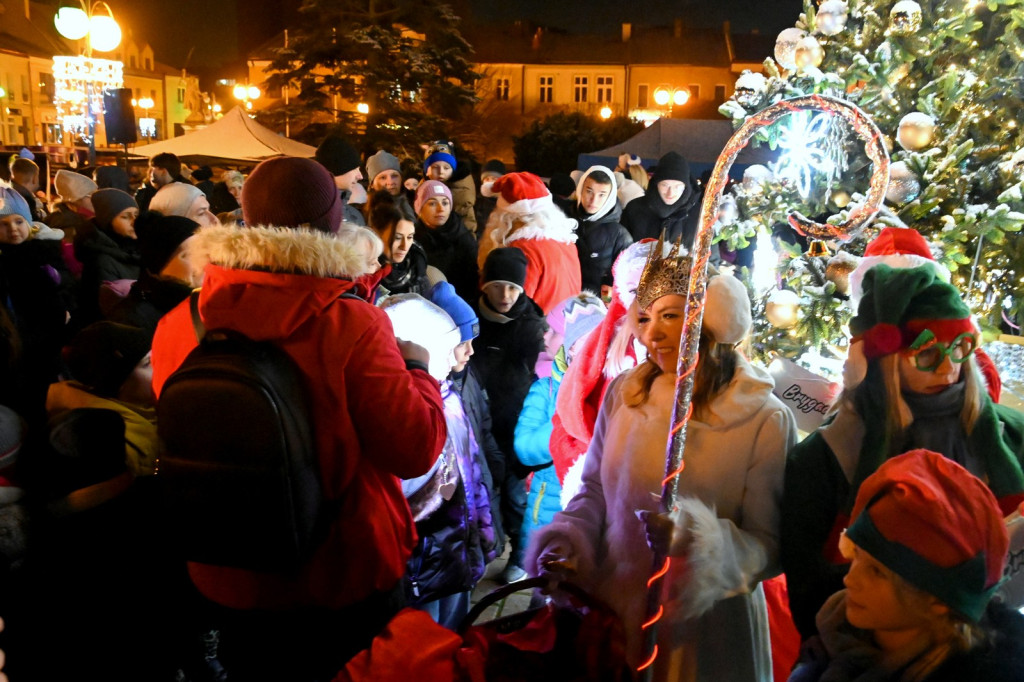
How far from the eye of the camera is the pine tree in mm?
23938

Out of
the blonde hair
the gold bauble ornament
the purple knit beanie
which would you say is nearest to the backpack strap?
the purple knit beanie

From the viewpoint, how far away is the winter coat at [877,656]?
1.60 metres

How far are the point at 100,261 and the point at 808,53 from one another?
5038 mm

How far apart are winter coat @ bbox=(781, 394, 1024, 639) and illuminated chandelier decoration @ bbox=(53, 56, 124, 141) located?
13450mm

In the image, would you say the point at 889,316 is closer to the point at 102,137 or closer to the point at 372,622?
the point at 372,622

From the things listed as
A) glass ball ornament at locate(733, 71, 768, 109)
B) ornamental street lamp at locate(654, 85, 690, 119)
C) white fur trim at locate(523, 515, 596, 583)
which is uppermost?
ornamental street lamp at locate(654, 85, 690, 119)

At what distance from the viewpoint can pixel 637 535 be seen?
2.43m

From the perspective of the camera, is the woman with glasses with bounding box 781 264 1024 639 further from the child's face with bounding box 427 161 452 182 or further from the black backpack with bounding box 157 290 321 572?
the child's face with bounding box 427 161 452 182

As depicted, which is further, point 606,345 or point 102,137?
point 102,137

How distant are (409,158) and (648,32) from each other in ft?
111

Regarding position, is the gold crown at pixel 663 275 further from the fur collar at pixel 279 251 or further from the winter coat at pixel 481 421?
the winter coat at pixel 481 421

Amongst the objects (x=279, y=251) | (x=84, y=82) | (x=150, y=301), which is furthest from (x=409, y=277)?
(x=84, y=82)

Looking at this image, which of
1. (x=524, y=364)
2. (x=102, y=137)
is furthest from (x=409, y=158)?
(x=102, y=137)

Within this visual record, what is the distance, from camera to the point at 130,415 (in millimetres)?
2826
